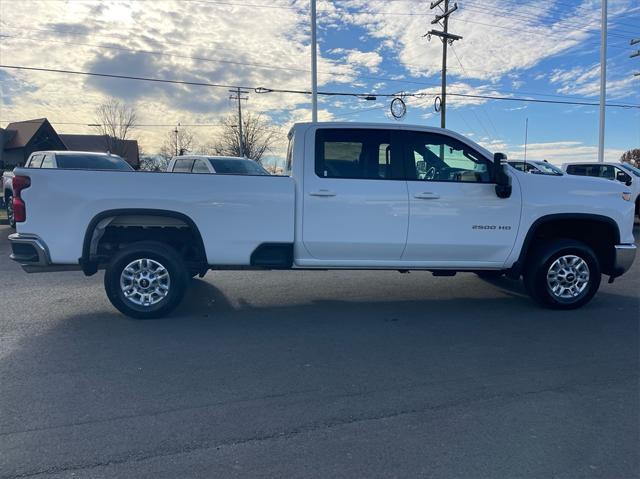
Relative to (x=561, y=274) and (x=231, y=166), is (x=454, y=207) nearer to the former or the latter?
(x=561, y=274)

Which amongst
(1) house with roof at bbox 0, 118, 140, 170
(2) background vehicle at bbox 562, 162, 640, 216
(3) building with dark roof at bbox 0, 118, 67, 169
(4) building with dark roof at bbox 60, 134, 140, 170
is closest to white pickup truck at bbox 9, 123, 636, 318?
(2) background vehicle at bbox 562, 162, 640, 216

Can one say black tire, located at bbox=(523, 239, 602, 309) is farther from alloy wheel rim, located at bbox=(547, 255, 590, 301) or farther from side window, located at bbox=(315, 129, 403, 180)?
side window, located at bbox=(315, 129, 403, 180)

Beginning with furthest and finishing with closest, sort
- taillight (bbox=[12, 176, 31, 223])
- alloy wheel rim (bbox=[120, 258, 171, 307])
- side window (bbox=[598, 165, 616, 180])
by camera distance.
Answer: side window (bbox=[598, 165, 616, 180])
alloy wheel rim (bbox=[120, 258, 171, 307])
taillight (bbox=[12, 176, 31, 223])

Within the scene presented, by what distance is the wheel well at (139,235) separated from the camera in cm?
514

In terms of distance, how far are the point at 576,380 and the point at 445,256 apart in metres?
2.09

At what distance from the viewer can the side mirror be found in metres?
5.35

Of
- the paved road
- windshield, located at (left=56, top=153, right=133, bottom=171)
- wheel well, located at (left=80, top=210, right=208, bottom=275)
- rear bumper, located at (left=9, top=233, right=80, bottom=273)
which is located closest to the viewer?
the paved road

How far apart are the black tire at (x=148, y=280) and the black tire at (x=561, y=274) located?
4.02 meters

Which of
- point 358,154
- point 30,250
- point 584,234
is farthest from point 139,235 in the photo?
point 584,234

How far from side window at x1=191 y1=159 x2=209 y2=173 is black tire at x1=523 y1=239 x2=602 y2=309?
31.8 feet

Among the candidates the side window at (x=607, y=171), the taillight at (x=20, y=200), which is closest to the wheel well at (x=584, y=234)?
the taillight at (x=20, y=200)

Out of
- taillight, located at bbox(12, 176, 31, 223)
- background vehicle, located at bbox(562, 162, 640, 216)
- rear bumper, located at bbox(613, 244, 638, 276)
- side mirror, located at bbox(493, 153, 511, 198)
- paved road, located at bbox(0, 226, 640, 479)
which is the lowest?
paved road, located at bbox(0, 226, 640, 479)

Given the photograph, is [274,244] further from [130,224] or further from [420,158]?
[420,158]

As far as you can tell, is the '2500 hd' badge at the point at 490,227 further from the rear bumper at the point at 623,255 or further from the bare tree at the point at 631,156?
the bare tree at the point at 631,156
